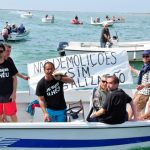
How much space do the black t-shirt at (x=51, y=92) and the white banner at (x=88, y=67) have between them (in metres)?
1.31

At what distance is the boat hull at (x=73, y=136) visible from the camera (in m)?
6.71

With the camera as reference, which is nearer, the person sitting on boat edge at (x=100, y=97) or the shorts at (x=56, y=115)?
the shorts at (x=56, y=115)

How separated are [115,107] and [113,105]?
5 centimetres

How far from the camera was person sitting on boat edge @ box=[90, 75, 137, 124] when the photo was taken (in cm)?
670

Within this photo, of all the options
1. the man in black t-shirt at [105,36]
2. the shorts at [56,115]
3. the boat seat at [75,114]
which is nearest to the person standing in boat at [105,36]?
the man in black t-shirt at [105,36]

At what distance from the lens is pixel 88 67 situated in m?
8.59

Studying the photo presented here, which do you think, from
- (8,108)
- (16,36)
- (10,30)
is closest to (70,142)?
(8,108)

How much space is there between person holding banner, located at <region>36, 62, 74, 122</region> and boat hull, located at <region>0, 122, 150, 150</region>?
0.30 meters

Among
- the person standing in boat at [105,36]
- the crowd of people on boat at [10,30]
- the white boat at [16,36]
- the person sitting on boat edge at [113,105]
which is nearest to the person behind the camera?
the person sitting on boat edge at [113,105]

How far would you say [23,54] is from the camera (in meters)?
25.5

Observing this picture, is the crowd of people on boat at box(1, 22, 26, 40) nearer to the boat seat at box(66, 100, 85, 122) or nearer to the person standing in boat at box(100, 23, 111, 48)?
the person standing in boat at box(100, 23, 111, 48)

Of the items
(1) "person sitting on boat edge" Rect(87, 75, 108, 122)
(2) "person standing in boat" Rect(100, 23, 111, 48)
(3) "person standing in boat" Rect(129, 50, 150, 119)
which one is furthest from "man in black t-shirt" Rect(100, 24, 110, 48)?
(1) "person sitting on boat edge" Rect(87, 75, 108, 122)

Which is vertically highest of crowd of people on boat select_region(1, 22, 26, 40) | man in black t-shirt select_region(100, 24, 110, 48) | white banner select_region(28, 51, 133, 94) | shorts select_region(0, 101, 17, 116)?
crowd of people on boat select_region(1, 22, 26, 40)

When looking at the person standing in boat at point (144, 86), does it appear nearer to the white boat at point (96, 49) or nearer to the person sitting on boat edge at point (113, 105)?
the person sitting on boat edge at point (113, 105)
